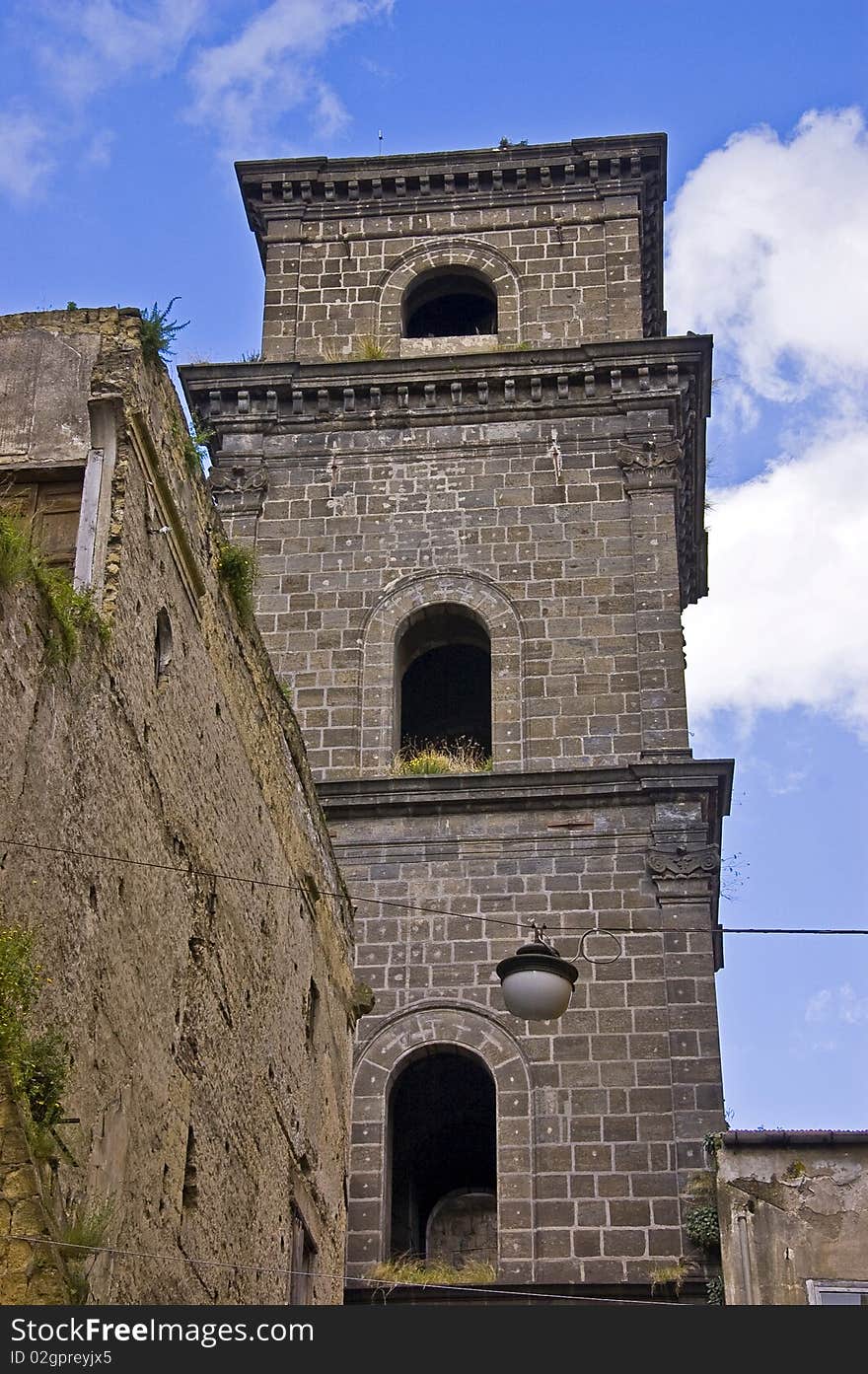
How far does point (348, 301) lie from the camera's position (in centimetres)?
2748

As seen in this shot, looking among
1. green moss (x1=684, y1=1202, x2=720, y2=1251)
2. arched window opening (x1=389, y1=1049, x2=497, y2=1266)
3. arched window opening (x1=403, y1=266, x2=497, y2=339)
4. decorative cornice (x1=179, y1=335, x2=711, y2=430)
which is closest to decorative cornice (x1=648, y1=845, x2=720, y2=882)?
arched window opening (x1=389, y1=1049, x2=497, y2=1266)

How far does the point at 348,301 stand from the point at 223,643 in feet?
51.8

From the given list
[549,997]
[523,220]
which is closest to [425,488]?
[523,220]

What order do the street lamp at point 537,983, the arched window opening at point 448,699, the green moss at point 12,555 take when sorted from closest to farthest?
the green moss at point 12,555 → the street lamp at point 537,983 → the arched window opening at point 448,699

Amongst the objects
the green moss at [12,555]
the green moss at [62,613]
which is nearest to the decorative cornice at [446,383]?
the green moss at [62,613]

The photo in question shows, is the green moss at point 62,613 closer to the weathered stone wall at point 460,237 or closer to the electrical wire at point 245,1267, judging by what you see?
the electrical wire at point 245,1267

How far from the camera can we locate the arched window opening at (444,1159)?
74.7 feet

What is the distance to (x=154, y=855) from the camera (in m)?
10.5

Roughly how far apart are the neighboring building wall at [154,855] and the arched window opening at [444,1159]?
894 cm

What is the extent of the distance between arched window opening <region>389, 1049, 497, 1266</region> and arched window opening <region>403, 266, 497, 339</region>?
9.16m

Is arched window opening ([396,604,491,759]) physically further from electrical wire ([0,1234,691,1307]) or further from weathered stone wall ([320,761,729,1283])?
electrical wire ([0,1234,691,1307])

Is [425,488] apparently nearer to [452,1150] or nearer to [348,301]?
[348,301]

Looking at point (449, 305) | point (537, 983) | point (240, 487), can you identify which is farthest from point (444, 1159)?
point (537, 983)

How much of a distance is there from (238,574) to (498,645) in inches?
456
